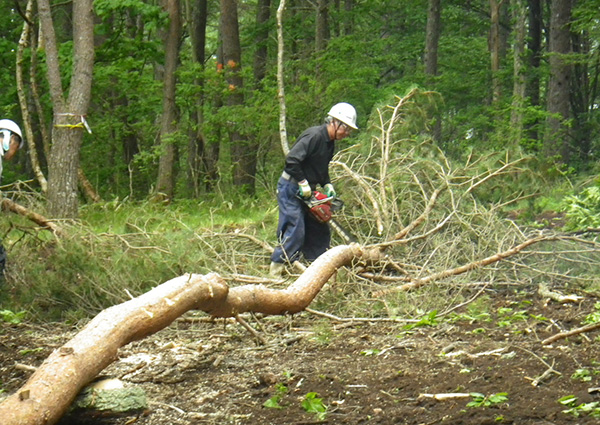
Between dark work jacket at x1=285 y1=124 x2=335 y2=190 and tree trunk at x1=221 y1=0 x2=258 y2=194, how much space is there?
678 centimetres

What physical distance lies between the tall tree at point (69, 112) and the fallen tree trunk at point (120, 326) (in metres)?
5.06

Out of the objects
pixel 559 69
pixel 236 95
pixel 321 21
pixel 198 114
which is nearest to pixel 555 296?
pixel 236 95

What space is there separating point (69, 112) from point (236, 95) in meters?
5.57

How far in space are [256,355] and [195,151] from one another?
1239 centimetres

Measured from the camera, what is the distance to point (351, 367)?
5102 mm

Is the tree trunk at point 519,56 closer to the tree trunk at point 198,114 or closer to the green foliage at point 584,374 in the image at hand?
the tree trunk at point 198,114

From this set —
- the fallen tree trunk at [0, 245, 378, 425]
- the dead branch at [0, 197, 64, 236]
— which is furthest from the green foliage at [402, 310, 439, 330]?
the dead branch at [0, 197, 64, 236]

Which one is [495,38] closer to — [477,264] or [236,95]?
[236,95]

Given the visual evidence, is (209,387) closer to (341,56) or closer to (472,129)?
(341,56)

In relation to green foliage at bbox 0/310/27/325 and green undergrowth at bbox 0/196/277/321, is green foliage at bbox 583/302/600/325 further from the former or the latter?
green foliage at bbox 0/310/27/325

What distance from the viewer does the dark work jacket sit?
7.87m

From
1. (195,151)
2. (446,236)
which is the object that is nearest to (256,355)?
(446,236)

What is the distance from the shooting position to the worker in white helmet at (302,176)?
7.85 meters

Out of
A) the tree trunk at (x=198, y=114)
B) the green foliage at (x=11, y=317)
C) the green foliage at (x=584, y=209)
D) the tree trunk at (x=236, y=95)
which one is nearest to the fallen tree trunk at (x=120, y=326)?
the green foliage at (x=11, y=317)
